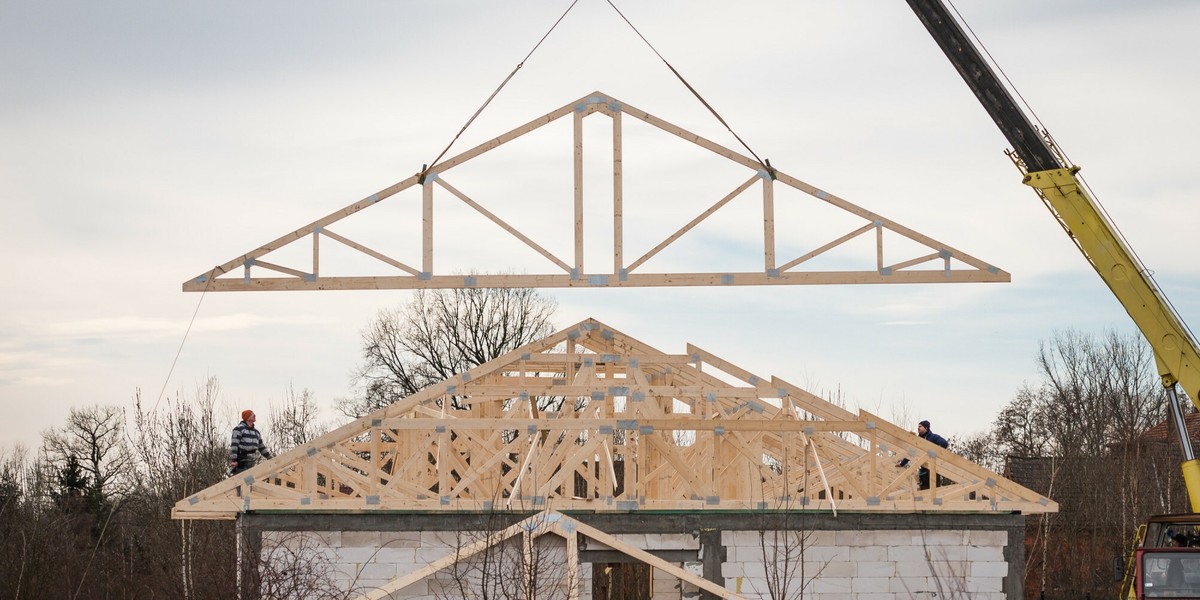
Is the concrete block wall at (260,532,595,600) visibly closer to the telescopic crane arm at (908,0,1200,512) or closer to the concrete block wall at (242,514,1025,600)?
the concrete block wall at (242,514,1025,600)

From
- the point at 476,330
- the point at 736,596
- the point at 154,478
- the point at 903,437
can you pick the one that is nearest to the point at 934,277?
the point at 903,437

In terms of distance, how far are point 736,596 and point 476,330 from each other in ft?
104

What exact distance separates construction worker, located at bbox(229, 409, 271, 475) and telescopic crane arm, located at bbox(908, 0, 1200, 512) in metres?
11.3

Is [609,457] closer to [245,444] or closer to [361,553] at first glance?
[361,553]

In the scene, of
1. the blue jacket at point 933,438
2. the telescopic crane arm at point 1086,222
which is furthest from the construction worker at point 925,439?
the telescopic crane arm at point 1086,222

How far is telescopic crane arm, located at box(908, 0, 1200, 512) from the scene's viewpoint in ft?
58.7

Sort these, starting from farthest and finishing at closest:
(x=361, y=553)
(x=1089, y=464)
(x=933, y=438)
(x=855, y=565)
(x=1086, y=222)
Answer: (x=1089, y=464)
(x=933, y=438)
(x=855, y=565)
(x=361, y=553)
(x=1086, y=222)

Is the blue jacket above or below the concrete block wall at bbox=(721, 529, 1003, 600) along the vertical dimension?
above

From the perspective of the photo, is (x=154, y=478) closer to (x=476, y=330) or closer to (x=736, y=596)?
(x=476, y=330)

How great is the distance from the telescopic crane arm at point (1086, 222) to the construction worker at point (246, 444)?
11.3 m

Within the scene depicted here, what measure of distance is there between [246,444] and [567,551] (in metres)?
5.70

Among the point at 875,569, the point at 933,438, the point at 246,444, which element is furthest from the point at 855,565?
the point at 246,444

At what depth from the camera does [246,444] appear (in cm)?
2127

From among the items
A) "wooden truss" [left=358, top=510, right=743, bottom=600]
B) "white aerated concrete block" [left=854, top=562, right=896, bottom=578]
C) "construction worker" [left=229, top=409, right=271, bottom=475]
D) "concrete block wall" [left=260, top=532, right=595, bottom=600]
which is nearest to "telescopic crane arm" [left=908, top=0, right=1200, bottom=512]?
"white aerated concrete block" [left=854, top=562, right=896, bottom=578]
